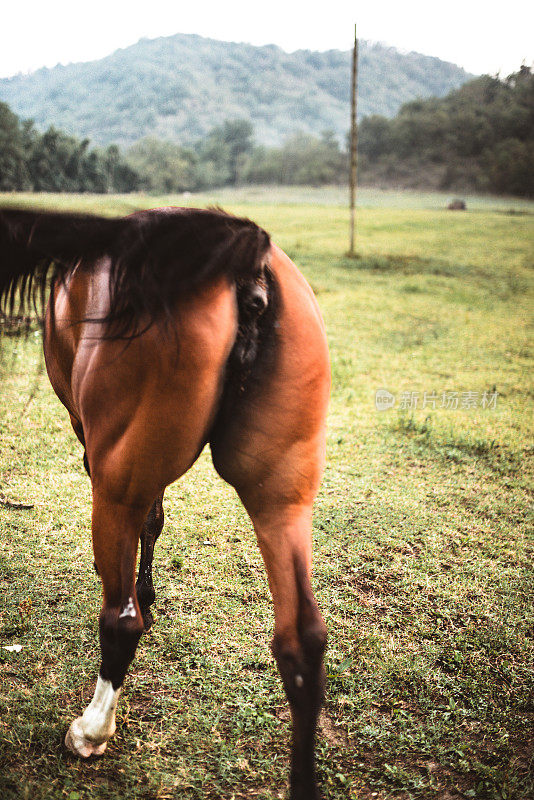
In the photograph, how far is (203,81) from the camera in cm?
13925

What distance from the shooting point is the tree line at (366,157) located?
930 inches

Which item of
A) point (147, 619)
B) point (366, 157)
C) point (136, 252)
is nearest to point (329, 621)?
point (147, 619)

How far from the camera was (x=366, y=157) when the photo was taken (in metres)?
48.7

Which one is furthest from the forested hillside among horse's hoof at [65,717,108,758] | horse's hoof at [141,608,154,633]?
horse's hoof at [65,717,108,758]

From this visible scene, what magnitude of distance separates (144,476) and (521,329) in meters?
9.00

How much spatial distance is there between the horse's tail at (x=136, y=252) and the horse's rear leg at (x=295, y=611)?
0.61 m

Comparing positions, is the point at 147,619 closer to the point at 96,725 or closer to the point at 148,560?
the point at 148,560

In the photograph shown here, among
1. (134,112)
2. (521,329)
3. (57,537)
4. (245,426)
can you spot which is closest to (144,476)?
(245,426)

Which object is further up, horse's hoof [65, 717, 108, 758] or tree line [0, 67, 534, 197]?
tree line [0, 67, 534, 197]

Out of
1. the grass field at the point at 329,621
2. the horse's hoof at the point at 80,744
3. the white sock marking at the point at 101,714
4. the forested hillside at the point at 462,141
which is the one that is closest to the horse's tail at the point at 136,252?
the grass field at the point at 329,621

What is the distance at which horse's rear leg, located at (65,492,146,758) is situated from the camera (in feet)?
4.68

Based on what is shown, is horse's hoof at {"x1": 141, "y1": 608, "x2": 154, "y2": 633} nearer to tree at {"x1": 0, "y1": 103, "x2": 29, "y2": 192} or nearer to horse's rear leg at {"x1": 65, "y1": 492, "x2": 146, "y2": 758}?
horse's rear leg at {"x1": 65, "y1": 492, "x2": 146, "y2": 758}

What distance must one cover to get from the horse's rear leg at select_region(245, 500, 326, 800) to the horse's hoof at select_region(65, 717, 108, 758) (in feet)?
2.51

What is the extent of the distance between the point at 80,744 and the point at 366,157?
175 feet
